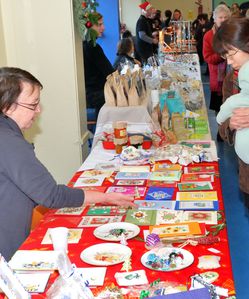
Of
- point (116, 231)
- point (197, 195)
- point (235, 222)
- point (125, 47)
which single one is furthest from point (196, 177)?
point (125, 47)

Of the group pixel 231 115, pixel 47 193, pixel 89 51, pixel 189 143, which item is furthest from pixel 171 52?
pixel 47 193

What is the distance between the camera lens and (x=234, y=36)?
7.59 ft

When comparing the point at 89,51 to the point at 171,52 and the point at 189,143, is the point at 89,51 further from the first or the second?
the point at 189,143

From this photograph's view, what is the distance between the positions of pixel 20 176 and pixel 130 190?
72cm

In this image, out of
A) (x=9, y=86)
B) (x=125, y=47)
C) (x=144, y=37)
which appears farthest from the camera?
(x=144, y=37)

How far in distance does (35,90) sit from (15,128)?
0.61 feet

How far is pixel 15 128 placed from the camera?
188cm

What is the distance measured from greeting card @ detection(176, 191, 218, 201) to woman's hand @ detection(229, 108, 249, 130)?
36 cm

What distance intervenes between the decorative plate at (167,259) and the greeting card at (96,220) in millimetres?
352

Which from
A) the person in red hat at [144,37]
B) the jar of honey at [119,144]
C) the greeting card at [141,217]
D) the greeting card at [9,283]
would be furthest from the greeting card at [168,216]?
the person in red hat at [144,37]

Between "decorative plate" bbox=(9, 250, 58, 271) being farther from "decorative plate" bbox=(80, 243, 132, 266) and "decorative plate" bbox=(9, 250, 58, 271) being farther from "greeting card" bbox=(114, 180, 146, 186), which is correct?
"greeting card" bbox=(114, 180, 146, 186)

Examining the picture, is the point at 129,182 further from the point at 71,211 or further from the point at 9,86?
the point at 9,86

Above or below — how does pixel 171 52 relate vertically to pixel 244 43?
below

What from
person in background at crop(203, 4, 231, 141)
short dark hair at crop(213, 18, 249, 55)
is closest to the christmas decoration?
short dark hair at crop(213, 18, 249, 55)
